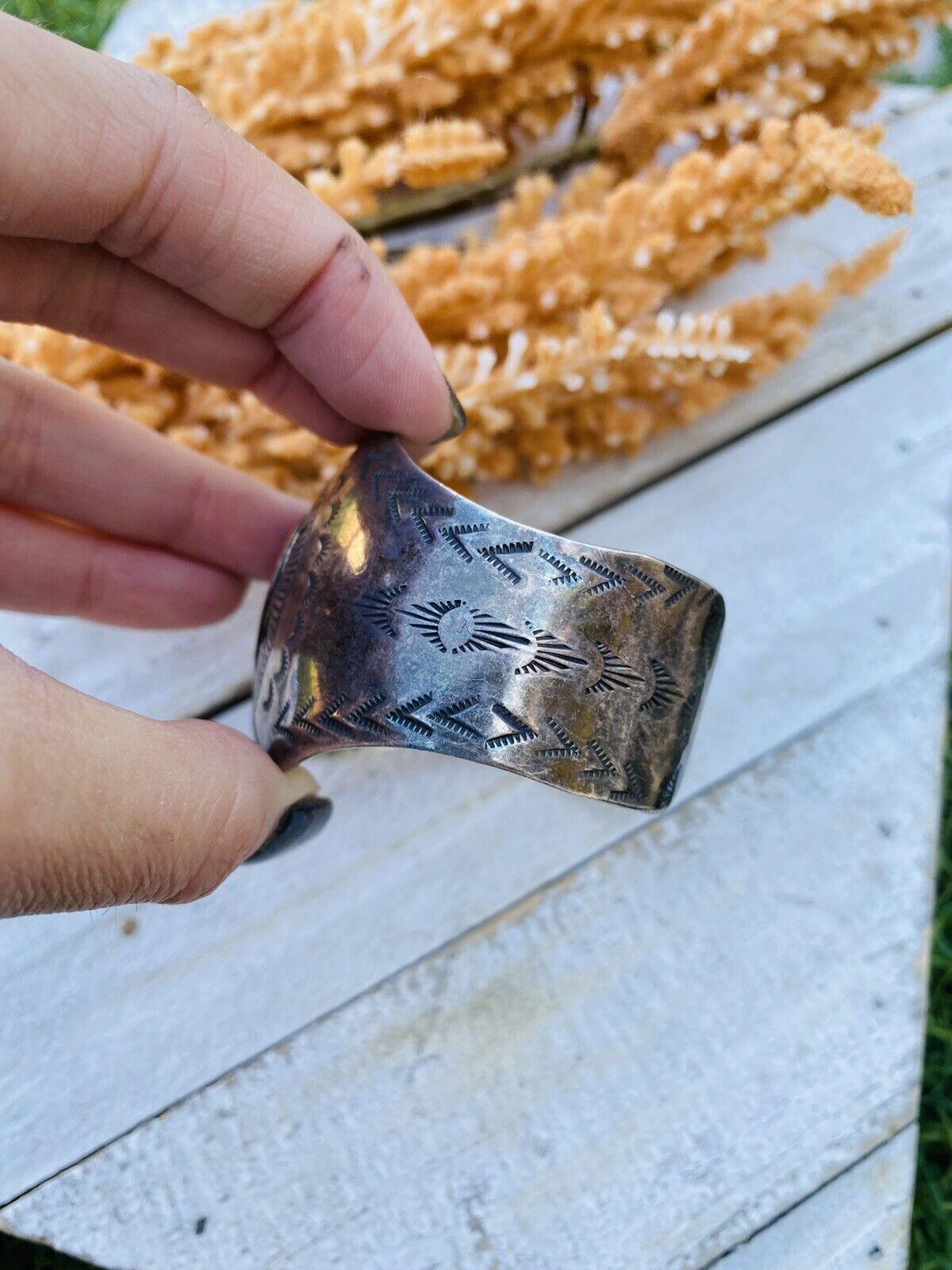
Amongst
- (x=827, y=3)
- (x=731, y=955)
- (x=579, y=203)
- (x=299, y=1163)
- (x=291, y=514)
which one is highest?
(x=827, y=3)

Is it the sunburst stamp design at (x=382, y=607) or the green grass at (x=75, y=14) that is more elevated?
the green grass at (x=75, y=14)

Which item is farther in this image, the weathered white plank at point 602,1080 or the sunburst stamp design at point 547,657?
the weathered white plank at point 602,1080

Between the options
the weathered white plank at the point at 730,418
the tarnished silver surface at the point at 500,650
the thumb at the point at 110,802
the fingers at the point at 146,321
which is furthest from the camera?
the weathered white plank at the point at 730,418

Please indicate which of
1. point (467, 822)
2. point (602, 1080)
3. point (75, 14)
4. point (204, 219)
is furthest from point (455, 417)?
point (75, 14)

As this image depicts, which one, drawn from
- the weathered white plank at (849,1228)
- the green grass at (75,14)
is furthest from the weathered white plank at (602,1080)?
the green grass at (75,14)

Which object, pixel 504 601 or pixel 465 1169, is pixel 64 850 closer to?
pixel 504 601

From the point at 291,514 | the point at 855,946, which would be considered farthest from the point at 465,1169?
the point at 291,514

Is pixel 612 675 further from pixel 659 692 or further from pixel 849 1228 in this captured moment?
pixel 849 1228

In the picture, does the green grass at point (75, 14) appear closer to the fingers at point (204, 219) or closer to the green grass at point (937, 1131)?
the fingers at point (204, 219)
